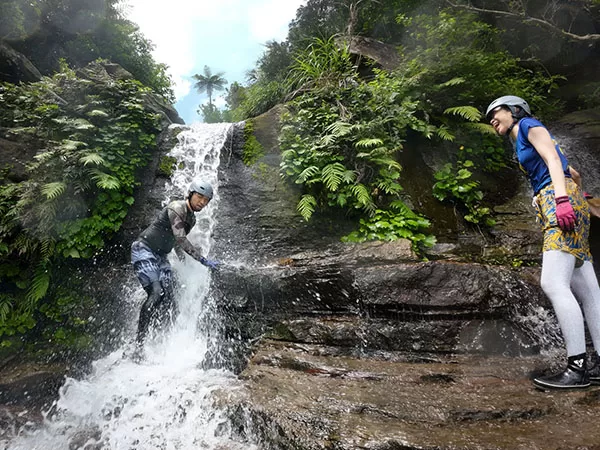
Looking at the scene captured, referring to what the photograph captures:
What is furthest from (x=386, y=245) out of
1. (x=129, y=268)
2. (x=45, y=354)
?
(x=45, y=354)

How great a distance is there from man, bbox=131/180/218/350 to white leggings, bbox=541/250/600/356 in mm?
3555

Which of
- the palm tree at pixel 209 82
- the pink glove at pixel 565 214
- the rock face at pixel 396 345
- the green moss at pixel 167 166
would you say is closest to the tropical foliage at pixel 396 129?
the rock face at pixel 396 345

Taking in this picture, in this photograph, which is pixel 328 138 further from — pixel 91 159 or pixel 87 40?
pixel 87 40

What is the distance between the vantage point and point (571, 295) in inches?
92.5

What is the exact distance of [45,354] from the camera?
453 cm

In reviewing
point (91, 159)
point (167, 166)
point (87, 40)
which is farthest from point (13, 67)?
point (91, 159)

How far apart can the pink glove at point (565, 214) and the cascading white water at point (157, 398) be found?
2908 mm

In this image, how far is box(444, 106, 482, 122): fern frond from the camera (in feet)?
20.4

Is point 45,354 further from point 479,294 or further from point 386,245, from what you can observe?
point 479,294

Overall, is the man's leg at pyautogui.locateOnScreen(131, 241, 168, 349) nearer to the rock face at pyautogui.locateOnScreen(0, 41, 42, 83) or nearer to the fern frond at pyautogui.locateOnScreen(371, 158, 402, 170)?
the fern frond at pyautogui.locateOnScreen(371, 158, 402, 170)

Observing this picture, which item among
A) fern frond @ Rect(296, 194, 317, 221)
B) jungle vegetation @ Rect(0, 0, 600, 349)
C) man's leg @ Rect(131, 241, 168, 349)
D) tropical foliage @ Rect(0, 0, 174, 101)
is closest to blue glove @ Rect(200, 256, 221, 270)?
man's leg @ Rect(131, 241, 168, 349)

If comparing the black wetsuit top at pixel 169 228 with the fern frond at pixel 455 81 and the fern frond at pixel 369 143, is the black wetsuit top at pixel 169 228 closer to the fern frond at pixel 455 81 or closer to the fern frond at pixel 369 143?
the fern frond at pixel 369 143

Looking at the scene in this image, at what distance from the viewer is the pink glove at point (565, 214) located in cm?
227

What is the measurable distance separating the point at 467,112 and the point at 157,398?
7.11 metres
